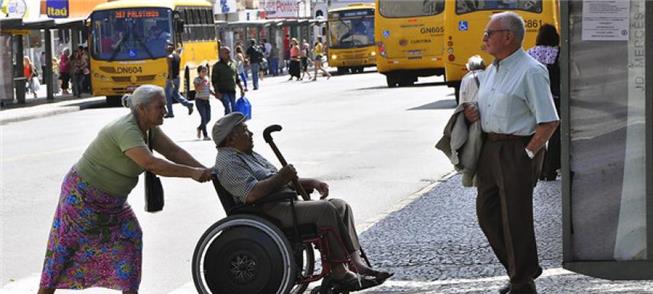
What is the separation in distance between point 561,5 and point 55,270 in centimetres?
311

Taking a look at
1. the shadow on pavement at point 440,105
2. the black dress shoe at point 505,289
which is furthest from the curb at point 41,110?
the black dress shoe at point 505,289

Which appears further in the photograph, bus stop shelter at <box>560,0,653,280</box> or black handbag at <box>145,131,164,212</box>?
black handbag at <box>145,131,164,212</box>

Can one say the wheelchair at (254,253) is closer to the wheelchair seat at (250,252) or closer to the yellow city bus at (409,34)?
the wheelchair seat at (250,252)

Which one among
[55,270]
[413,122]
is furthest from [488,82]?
[413,122]

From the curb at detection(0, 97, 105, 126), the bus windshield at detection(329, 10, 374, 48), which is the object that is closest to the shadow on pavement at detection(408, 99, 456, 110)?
the curb at detection(0, 97, 105, 126)

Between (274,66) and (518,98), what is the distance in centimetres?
5589

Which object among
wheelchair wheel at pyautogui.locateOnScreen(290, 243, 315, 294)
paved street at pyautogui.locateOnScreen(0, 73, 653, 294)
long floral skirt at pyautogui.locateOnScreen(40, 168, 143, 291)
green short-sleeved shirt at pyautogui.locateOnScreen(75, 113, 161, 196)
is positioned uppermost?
green short-sleeved shirt at pyautogui.locateOnScreen(75, 113, 161, 196)

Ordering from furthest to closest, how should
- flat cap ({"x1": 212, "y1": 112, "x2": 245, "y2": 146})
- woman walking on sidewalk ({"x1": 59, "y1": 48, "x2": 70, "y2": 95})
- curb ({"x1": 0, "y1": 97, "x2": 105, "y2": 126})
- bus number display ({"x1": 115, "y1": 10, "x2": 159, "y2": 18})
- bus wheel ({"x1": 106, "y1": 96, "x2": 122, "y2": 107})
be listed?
woman walking on sidewalk ({"x1": 59, "y1": 48, "x2": 70, "y2": 95}) → bus wheel ({"x1": 106, "y1": 96, "x2": 122, "y2": 107}) → bus number display ({"x1": 115, "y1": 10, "x2": 159, "y2": 18}) → curb ({"x1": 0, "y1": 97, "x2": 105, "y2": 126}) → flat cap ({"x1": 212, "y1": 112, "x2": 245, "y2": 146})

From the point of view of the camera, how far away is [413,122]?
24906 mm

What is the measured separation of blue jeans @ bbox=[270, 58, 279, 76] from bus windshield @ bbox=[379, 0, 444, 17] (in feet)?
74.1

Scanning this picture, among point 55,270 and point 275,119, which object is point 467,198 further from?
point 275,119

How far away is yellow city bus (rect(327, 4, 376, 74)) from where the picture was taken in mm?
56406

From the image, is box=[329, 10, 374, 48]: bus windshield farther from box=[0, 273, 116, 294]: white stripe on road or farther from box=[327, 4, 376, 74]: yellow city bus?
box=[0, 273, 116, 294]: white stripe on road

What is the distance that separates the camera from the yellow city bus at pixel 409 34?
132 ft
